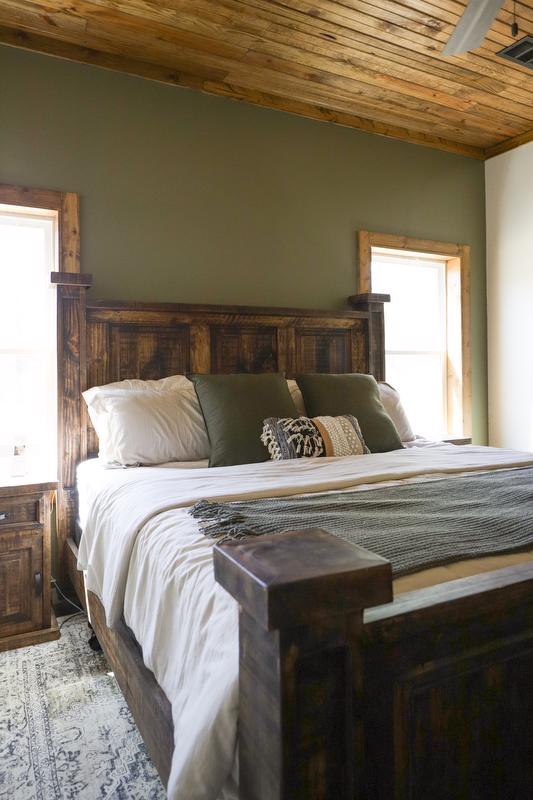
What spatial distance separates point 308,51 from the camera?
2.97 meters

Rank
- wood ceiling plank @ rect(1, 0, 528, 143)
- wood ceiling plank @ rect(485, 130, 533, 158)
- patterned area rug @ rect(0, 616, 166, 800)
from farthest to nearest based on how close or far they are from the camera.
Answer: wood ceiling plank @ rect(485, 130, 533, 158) < wood ceiling plank @ rect(1, 0, 528, 143) < patterned area rug @ rect(0, 616, 166, 800)

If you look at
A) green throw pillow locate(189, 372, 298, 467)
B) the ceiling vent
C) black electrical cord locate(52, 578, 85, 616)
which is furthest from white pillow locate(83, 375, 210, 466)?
the ceiling vent

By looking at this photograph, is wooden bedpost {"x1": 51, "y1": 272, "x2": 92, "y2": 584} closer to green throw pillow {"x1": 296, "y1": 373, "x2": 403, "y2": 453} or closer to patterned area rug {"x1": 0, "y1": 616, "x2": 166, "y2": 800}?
patterned area rug {"x1": 0, "y1": 616, "x2": 166, "y2": 800}

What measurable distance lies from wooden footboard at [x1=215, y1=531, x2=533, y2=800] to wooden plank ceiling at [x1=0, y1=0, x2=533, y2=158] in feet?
8.84

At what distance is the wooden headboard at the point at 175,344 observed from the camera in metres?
2.77

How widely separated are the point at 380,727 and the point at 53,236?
280 centimetres

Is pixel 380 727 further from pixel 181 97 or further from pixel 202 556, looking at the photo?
pixel 181 97

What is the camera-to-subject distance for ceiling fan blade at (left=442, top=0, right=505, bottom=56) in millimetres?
1856

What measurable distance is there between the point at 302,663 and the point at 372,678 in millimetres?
139

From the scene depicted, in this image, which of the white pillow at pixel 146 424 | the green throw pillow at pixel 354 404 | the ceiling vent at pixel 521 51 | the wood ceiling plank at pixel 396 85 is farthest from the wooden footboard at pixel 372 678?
the wood ceiling plank at pixel 396 85

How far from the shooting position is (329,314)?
3.53 m

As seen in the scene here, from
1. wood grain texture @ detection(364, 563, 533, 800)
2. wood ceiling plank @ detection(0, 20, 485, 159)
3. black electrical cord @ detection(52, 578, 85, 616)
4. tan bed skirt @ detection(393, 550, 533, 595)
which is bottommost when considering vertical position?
black electrical cord @ detection(52, 578, 85, 616)

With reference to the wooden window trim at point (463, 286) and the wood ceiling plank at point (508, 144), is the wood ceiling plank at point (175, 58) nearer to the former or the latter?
the wood ceiling plank at point (508, 144)

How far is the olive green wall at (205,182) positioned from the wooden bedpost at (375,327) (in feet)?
0.47
